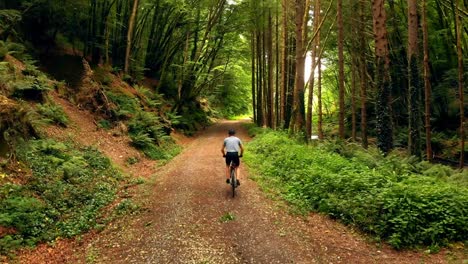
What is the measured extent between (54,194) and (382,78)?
36.3 feet

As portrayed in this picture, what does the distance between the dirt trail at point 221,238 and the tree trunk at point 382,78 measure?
5.81 m

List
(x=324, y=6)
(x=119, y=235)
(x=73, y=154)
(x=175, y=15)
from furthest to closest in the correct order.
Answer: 1. (x=175, y=15)
2. (x=324, y=6)
3. (x=73, y=154)
4. (x=119, y=235)

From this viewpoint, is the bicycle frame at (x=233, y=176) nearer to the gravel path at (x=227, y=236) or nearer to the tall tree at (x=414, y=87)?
the gravel path at (x=227, y=236)

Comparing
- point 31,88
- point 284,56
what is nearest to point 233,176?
point 31,88

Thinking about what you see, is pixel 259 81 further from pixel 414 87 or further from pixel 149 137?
pixel 414 87

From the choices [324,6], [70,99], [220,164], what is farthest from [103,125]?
[324,6]

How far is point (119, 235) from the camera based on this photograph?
7.35m

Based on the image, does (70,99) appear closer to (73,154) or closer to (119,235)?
(73,154)

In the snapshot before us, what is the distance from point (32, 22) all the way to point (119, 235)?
43.1 ft

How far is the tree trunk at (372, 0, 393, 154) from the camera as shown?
12.8 m

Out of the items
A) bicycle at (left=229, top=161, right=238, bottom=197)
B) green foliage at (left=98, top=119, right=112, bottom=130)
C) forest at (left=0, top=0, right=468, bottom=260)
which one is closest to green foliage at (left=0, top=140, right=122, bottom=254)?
forest at (left=0, top=0, right=468, bottom=260)

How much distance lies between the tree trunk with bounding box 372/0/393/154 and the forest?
0.04 metres

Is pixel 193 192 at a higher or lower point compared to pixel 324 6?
lower

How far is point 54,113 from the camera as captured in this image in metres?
12.5
